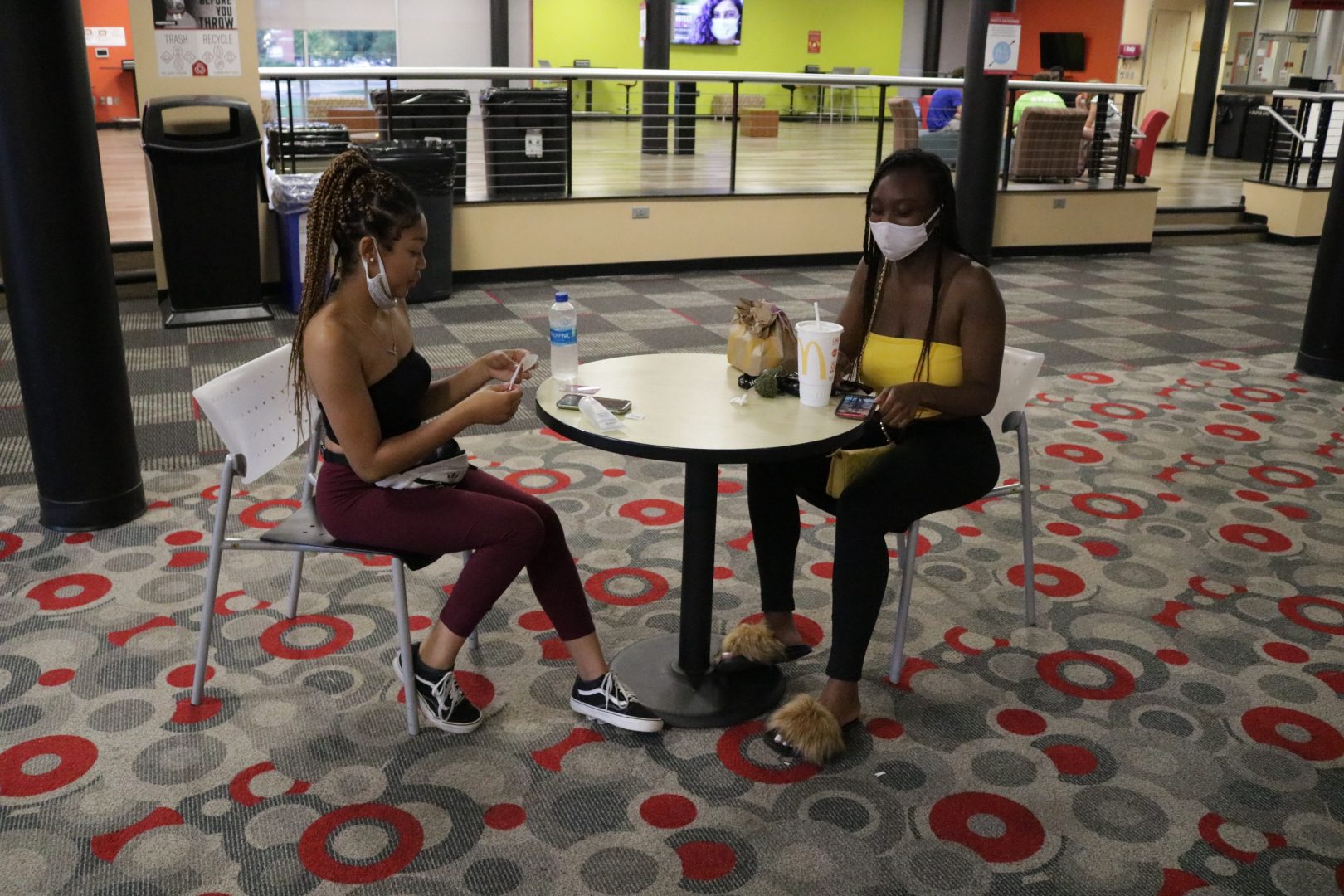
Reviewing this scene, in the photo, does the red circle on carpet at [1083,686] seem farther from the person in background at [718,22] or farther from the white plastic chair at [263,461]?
the person in background at [718,22]

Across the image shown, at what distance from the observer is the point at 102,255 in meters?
3.32

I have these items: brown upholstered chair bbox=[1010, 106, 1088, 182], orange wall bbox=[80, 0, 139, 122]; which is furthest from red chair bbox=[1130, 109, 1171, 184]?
orange wall bbox=[80, 0, 139, 122]

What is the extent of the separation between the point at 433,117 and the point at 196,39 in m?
1.67

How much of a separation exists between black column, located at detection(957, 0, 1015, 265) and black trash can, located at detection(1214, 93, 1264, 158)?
9.52 metres

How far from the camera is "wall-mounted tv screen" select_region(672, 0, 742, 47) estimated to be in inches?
774

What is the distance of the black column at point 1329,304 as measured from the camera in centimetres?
534

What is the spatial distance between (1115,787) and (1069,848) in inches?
10.0

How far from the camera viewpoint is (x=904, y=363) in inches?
102

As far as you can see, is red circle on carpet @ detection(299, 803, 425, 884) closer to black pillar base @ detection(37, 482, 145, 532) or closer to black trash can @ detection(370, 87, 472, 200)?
black pillar base @ detection(37, 482, 145, 532)

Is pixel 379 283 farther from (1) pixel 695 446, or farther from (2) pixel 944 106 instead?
(2) pixel 944 106

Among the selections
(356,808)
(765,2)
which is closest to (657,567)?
(356,808)

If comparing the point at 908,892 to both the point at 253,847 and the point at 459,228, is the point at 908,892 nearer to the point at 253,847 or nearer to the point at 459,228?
the point at 253,847

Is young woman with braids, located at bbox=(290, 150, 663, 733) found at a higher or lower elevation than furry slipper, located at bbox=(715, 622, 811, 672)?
higher

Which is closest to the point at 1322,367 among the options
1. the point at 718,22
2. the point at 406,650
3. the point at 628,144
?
the point at 406,650
